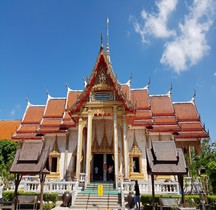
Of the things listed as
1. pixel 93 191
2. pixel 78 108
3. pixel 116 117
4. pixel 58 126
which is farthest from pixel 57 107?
pixel 93 191

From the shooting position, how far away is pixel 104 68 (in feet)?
45.9

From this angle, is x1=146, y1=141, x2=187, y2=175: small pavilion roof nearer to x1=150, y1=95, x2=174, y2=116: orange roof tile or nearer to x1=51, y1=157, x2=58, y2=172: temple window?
x1=150, y1=95, x2=174, y2=116: orange roof tile

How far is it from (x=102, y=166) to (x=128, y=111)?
13.3 feet

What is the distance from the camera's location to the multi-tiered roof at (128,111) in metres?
13.7

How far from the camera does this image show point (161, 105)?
56.6 ft

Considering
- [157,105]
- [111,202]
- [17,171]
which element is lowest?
[111,202]

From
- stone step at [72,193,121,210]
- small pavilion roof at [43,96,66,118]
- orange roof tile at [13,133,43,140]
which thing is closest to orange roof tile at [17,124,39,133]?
orange roof tile at [13,133,43,140]

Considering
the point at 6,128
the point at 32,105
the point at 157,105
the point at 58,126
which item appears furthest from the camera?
the point at 6,128

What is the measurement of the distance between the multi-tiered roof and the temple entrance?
256cm

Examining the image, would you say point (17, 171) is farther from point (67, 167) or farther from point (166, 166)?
point (67, 167)

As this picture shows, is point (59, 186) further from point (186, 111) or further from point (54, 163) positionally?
point (186, 111)

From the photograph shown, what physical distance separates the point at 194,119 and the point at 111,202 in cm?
952

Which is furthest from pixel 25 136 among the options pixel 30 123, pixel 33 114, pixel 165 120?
pixel 165 120

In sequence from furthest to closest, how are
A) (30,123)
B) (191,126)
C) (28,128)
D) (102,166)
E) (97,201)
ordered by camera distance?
(30,123)
(28,128)
(191,126)
(102,166)
(97,201)
